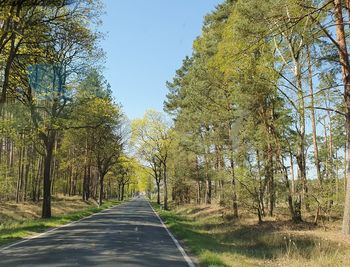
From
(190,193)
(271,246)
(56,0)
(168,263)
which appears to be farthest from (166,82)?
(168,263)

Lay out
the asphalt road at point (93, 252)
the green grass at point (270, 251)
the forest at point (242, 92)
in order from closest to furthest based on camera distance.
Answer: the asphalt road at point (93, 252) < the green grass at point (270, 251) < the forest at point (242, 92)

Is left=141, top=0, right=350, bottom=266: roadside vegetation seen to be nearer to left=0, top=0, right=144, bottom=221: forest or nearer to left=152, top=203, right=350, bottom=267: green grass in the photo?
left=152, top=203, right=350, bottom=267: green grass

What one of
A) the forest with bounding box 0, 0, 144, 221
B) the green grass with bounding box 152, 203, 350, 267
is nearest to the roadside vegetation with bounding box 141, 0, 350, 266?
the green grass with bounding box 152, 203, 350, 267

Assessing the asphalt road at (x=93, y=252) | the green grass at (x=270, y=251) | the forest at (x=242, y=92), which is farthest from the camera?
the forest at (x=242, y=92)

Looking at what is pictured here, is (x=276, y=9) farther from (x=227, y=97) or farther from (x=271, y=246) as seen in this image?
(x=227, y=97)

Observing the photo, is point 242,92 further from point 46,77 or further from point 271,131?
point 46,77

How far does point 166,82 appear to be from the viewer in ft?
189

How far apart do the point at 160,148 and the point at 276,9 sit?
4106 centimetres

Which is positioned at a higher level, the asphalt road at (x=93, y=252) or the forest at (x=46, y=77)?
the forest at (x=46, y=77)

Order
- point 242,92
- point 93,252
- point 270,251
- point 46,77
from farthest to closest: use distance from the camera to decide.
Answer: point 46,77 → point 242,92 → point 270,251 → point 93,252

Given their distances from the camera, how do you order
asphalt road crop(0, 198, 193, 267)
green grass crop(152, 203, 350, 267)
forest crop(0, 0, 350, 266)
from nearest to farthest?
1. asphalt road crop(0, 198, 193, 267)
2. green grass crop(152, 203, 350, 267)
3. forest crop(0, 0, 350, 266)

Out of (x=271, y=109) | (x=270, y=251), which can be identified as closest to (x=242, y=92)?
(x=271, y=109)

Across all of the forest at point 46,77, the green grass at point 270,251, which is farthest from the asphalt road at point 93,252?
the forest at point 46,77

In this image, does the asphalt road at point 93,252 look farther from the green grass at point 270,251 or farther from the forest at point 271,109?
the forest at point 271,109
